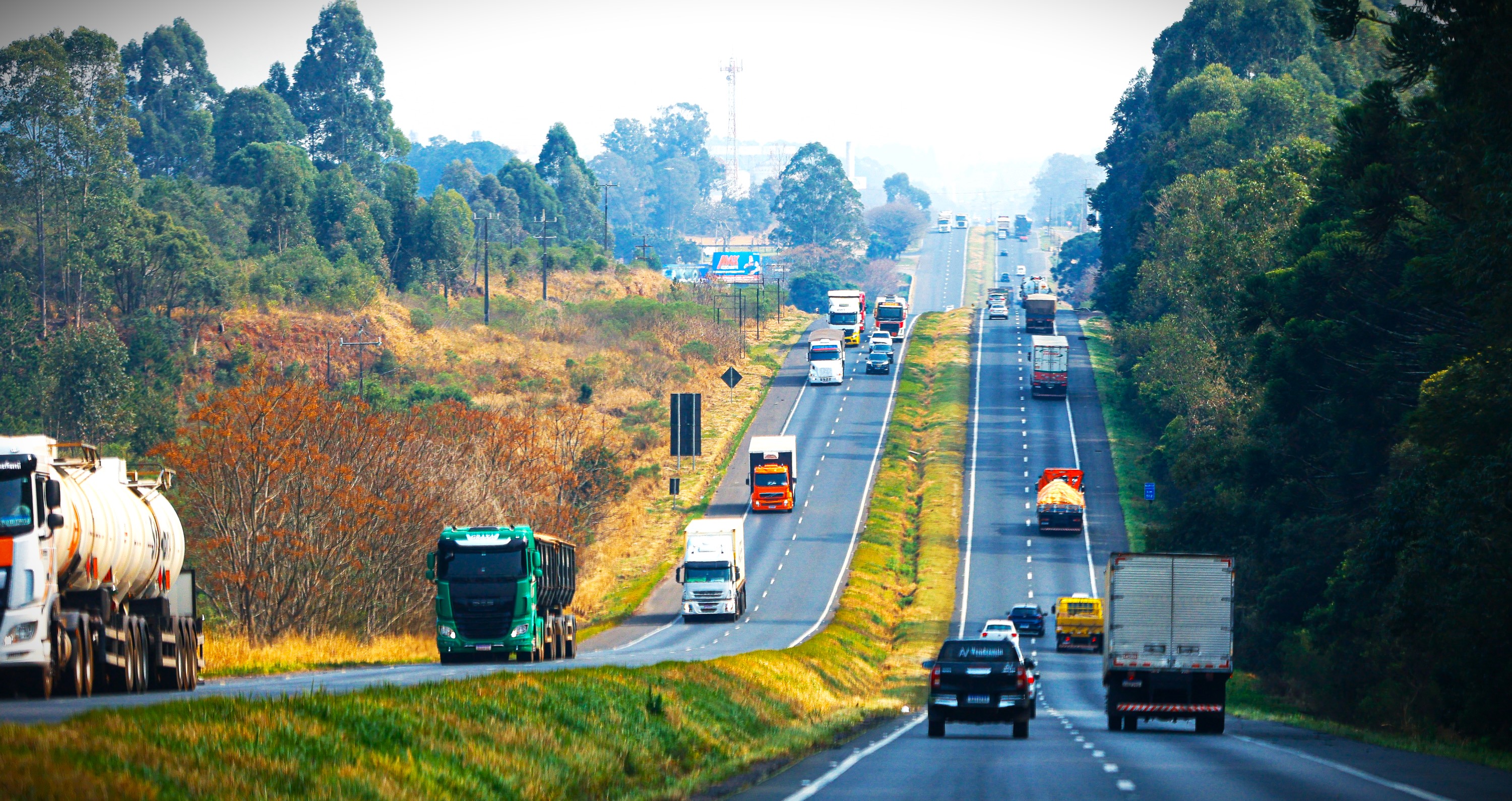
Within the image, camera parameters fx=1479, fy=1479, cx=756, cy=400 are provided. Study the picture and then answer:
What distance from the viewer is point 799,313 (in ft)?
575

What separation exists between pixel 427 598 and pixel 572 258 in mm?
105329

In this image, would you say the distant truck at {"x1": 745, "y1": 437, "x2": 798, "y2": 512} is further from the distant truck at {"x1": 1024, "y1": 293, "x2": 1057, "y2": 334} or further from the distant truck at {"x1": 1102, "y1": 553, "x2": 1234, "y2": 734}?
the distant truck at {"x1": 1024, "y1": 293, "x2": 1057, "y2": 334}

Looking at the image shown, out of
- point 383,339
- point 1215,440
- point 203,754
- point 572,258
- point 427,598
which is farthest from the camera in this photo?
point 572,258

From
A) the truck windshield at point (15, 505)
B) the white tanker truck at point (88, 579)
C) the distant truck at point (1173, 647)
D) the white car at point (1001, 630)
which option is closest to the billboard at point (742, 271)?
the white car at point (1001, 630)

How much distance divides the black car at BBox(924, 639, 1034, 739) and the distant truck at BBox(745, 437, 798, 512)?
57.2 metres

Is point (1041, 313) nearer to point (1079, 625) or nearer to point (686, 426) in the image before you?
point (686, 426)

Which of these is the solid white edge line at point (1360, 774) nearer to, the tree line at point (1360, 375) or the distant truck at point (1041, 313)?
the tree line at point (1360, 375)

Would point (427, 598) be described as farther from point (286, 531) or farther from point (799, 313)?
point (799, 313)

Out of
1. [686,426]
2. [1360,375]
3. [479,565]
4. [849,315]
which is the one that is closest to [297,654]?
[479,565]

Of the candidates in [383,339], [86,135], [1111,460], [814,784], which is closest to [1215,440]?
[1111,460]

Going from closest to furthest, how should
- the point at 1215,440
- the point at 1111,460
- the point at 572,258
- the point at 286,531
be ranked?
the point at 286,531, the point at 1215,440, the point at 1111,460, the point at 572,258

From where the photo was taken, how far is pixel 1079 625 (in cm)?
6169

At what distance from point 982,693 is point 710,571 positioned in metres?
38.2

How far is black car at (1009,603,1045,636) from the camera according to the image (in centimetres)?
6438
